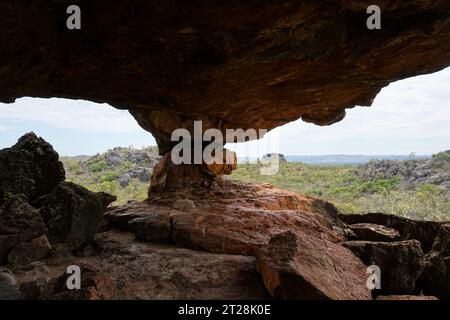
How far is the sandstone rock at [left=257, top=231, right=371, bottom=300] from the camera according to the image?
18.8 ft

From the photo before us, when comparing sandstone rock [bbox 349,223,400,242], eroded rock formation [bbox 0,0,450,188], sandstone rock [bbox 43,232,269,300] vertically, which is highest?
eroded rock formation [bbox 0,0,450,188]

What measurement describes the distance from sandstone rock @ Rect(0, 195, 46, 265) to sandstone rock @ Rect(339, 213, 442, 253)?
10.3 m

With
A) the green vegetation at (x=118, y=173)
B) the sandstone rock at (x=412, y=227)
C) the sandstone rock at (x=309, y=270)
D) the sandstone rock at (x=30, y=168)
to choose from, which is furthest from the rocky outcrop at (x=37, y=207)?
the green vegetation at (x=118, y=173)

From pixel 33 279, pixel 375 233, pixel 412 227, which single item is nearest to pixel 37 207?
pixel 33 279

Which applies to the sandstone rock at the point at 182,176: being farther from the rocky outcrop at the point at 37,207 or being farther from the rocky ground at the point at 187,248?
the rocky outcrop at the point at 37,207

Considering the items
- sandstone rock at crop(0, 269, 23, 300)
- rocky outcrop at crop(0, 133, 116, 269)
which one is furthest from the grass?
sandstone rock at crop(0, 269, 23, 300)

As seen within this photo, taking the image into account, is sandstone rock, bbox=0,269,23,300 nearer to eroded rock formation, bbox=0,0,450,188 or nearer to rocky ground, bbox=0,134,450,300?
rocky ground, bbox=0,134,450,300

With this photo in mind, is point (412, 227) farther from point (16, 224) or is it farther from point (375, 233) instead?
point (16, 224)

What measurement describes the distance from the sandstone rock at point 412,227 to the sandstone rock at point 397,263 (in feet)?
10.3

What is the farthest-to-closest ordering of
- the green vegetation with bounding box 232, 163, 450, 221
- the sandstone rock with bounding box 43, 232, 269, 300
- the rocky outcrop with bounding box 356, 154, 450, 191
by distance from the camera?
the rocky outcrop with bounding box 356, 154, 450, 191 → the green vegetation with bounding box 232, 163, 450, 221 → the sandstone rock with bounding box 43, 232, 269, 300

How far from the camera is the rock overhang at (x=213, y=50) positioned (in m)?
6.59
